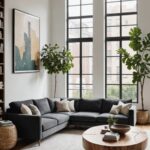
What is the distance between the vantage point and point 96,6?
921 centimetres

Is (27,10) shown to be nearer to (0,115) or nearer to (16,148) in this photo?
(0,115)

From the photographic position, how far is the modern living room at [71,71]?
6.39 metres

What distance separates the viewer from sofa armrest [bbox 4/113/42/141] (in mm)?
6105

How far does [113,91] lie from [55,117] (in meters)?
2.83

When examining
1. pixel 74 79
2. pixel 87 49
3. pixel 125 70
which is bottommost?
pixel 74 79

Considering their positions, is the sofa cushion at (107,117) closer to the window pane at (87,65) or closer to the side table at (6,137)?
the window pane at (87,65)

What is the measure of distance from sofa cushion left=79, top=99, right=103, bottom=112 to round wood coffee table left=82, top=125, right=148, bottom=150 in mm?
2574

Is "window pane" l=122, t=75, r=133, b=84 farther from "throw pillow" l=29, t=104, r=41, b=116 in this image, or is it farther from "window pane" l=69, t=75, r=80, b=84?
"throw pillow" l=29, t=104, r=41, b=116

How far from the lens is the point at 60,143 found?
6352 mm

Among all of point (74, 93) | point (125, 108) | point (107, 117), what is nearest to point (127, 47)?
point (74, 93)

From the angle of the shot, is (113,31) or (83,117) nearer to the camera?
(83,117)

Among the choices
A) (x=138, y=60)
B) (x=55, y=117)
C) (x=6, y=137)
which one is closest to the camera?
(x=6, y=137)

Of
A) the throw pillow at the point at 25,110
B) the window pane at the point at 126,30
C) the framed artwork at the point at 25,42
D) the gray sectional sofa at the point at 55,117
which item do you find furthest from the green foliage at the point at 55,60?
the throw pillow at the point at 25,110

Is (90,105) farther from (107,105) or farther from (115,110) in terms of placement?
(115,110)
